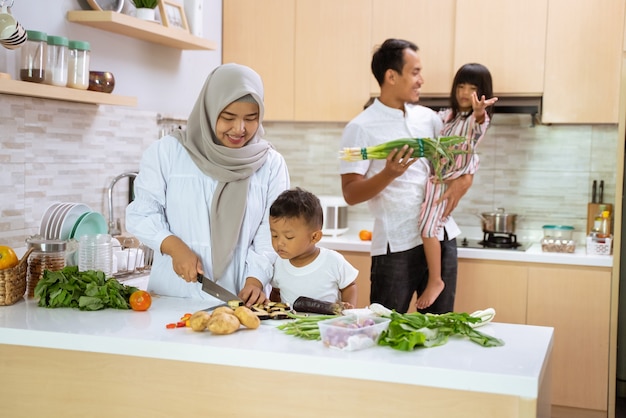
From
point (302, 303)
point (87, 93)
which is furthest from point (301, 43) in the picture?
point (302, 303)

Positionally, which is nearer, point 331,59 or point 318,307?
point 318,307

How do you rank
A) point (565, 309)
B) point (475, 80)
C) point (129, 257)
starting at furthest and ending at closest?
1. point (565, 309)
2. point (475, 80)
3. point (129, 257)

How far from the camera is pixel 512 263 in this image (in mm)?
3873

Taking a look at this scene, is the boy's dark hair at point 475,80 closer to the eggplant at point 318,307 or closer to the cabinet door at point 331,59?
the cabinet door at point 331,59

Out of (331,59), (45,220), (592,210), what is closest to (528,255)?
(592,210)

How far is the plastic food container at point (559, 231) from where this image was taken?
4.07 meters

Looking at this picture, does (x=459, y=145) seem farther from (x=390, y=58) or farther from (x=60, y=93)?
(x=60, y=93)

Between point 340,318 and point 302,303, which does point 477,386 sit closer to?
point 340,318

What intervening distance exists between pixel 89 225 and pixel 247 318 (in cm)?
131

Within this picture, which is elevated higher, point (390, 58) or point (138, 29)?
point (138, 29)

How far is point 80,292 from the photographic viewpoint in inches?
89.1

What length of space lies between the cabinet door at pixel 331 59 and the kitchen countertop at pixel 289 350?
7.99ft

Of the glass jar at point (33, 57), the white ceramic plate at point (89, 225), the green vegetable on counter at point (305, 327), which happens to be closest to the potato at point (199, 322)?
the green vegetable on counter at point (305, 327)

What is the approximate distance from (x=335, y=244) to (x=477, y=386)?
2.59m
